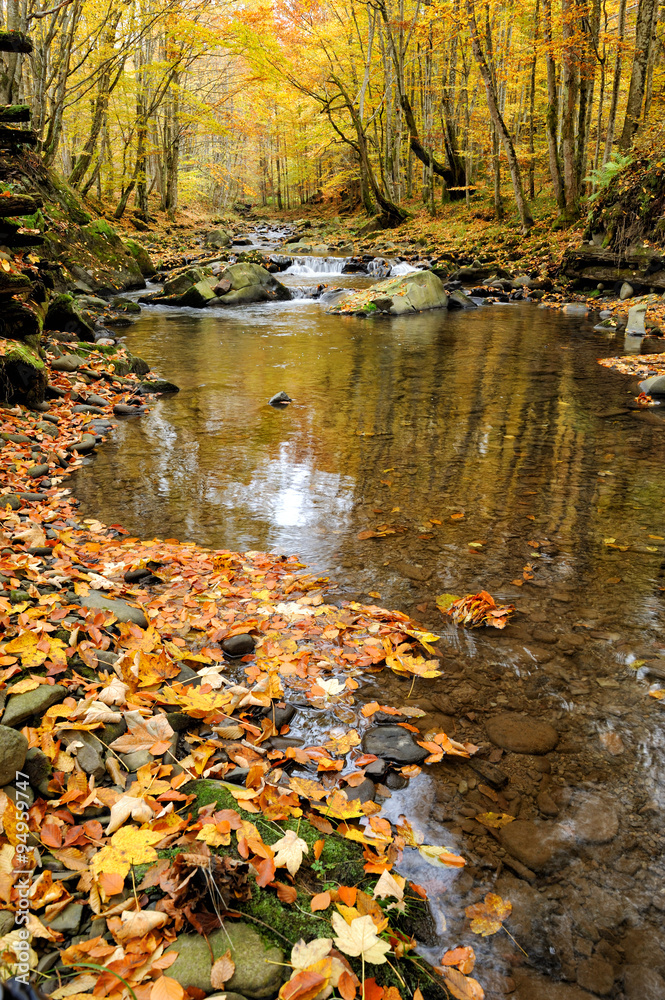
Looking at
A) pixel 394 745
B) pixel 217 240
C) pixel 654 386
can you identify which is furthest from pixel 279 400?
pixel 217 240

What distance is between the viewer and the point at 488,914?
189 centimetres

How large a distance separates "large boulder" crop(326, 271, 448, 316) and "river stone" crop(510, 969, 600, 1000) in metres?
15.9

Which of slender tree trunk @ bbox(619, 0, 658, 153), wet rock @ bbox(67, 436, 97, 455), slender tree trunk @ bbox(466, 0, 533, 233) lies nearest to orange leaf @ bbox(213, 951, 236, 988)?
wet rock @ bbox(67, 436, 97, 455)

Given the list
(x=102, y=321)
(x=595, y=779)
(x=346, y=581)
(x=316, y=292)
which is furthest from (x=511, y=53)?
(x=595, y=779)

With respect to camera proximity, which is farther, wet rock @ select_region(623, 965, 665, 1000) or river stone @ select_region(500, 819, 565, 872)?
river stone @ select_region(500, 819, 565, 872)

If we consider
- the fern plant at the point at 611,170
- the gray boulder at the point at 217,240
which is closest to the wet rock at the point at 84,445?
the fern plant at the point at 611,170

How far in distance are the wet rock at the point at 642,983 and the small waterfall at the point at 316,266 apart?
952 inches

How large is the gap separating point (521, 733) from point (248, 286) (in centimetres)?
1807

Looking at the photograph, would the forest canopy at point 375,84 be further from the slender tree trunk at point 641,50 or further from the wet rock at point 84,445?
the wet rock at point 84,445

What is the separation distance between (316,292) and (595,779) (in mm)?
19143

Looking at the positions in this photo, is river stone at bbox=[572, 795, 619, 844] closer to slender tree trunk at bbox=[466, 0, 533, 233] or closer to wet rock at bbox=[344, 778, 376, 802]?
wet rock at bbox=[344, 778, 376, 802]

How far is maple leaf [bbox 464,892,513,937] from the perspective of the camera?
6.08 ft

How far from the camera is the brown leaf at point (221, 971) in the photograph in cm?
141

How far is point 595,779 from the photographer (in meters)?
2.39
